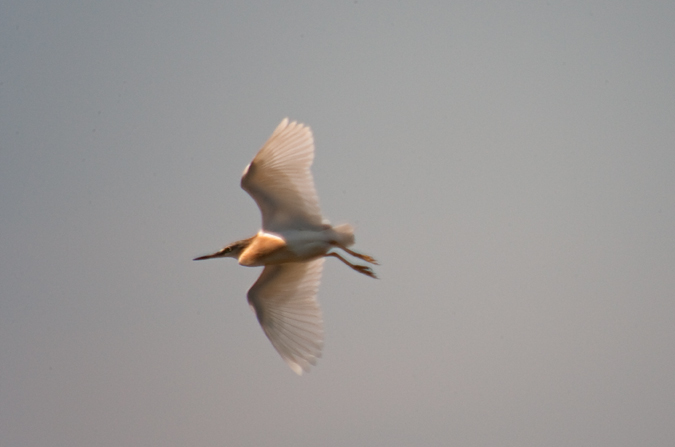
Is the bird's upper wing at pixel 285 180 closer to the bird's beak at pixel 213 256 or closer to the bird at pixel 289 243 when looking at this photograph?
the bird at pixel 289 243

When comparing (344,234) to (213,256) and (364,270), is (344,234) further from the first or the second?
(213,256)

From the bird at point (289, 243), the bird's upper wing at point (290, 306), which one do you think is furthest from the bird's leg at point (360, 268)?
the bird's upper wing at point (290, 306)

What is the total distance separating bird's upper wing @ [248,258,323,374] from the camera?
5.77 meters

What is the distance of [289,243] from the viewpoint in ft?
18.1

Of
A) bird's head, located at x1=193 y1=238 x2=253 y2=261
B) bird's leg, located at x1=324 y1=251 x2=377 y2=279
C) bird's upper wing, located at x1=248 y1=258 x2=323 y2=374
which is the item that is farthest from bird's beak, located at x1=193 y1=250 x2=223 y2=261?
bird's leg, located at x1=324 y1=251 x2=377 y2=279

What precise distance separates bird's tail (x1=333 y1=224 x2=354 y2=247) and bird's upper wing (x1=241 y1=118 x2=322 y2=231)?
0.55 feet

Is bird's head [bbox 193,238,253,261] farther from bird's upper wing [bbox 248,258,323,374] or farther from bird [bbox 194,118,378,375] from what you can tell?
bird's upper wing [bbox 248,258,323,374]

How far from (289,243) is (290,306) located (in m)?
0.62

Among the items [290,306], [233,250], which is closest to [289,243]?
[233,250]

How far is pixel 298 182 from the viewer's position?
5551mm

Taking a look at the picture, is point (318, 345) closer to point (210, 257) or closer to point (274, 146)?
point (210, 257)

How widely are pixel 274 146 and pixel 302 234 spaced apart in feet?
1.98

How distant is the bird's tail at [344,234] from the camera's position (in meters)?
5.49

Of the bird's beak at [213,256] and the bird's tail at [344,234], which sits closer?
the bird's tail at [344,234]
